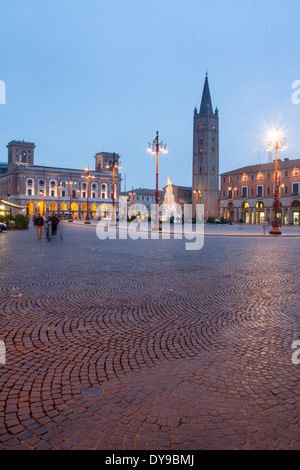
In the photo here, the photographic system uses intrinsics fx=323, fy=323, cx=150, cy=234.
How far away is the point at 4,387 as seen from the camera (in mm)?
3371

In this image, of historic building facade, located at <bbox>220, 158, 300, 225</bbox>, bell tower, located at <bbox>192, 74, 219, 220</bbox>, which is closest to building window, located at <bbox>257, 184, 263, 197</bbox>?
historic building facade, located at <bbox>220, 158, 300, 225</bbox>

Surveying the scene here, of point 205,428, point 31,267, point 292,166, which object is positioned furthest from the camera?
point 292,166

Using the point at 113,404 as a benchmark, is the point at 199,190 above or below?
above

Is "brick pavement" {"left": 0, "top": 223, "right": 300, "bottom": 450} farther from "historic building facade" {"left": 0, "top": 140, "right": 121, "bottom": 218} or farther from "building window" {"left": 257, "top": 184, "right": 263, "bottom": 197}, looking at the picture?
"historic building facade" {"left": 0, "top": 140, "right": 121, "bottom": 218}

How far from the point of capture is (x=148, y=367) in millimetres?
3803

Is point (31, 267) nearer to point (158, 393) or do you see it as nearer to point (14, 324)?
point (14, 324)

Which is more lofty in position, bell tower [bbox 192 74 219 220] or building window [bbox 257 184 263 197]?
bell tower [bbox 192 74 219 220]

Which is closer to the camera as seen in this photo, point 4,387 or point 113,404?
point 113,404

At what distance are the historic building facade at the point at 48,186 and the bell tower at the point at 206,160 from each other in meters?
27.7

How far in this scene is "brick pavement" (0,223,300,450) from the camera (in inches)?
107

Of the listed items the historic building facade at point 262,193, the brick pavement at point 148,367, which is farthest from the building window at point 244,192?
the brick pavement at point 148,367

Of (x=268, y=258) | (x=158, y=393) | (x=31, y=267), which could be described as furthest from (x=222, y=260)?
(x=158, y=393)

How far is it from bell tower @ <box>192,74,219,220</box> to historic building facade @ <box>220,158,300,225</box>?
51.5ft

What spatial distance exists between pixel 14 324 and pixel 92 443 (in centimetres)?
312
